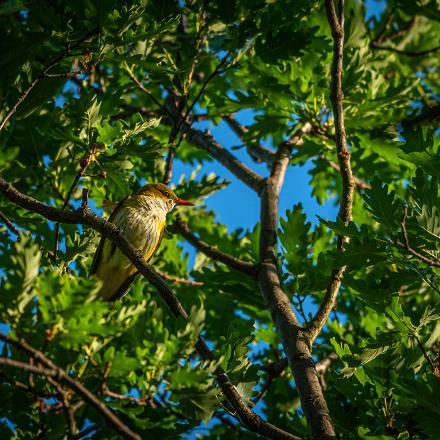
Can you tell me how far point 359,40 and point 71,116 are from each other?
2.55m

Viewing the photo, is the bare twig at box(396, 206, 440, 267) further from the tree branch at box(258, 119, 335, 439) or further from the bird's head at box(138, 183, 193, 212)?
the bird's head at box(138, 183, 193, 212)

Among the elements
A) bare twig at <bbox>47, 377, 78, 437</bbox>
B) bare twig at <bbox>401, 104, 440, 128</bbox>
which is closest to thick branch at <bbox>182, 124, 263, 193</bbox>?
bare twig at <bbox>401, 104, 440, 128</bbox>

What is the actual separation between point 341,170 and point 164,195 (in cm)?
177

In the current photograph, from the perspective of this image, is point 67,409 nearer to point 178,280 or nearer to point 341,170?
point 341,170

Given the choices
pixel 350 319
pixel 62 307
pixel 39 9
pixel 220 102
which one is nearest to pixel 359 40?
pixel 220 102

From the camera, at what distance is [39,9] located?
118 inches

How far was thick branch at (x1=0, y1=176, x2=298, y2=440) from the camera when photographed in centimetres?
267

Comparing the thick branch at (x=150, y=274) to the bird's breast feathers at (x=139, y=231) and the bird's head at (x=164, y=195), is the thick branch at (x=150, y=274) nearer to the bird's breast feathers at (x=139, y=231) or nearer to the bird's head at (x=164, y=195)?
the bird's head at (x=164, y=195)

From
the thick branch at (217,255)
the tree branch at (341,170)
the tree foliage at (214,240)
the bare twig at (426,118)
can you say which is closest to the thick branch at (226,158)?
the tree foliage at (214,240)

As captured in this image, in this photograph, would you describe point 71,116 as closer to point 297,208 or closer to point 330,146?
point 297,208

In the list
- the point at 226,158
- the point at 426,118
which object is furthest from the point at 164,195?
the point at 426,118

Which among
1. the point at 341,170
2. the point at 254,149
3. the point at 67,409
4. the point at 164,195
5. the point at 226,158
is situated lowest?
the point at 67,409

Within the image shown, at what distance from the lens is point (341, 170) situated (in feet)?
11.9

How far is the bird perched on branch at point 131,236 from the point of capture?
195 inches
